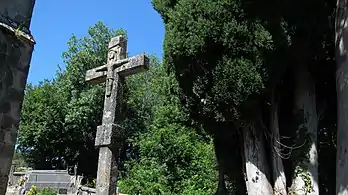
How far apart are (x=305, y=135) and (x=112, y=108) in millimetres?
3636

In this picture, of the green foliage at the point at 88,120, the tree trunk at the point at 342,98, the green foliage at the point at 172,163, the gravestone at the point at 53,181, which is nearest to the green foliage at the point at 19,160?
the green foliage at the point at 88,120

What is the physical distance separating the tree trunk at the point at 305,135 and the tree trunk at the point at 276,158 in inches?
8.7

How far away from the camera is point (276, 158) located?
7.10 m

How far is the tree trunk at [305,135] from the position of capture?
22.5 ft

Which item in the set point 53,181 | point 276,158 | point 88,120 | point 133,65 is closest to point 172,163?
point 53,181

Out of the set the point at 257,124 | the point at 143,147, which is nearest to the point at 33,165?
the point at 143,147

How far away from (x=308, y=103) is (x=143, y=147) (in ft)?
43.8

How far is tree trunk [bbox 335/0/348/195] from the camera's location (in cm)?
596

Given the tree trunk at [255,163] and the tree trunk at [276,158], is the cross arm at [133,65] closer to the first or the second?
the tree trunk at [255,163]

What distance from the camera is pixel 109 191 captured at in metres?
5.31

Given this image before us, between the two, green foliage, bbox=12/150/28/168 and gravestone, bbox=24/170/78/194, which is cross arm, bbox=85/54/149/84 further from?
green foliage, bbox=12/150/28/168

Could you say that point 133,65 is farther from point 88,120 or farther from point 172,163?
point 88,120

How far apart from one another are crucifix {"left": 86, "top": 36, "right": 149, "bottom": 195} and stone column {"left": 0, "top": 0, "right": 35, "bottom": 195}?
1373mm

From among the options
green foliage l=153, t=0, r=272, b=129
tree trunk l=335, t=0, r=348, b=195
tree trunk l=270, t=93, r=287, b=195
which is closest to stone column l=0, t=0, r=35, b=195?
green foliage l=153, t=0, r=272, b=129
